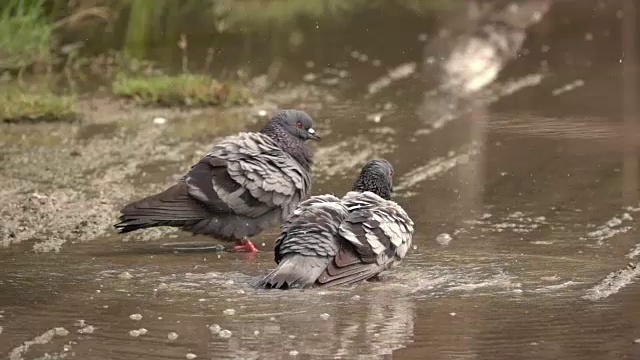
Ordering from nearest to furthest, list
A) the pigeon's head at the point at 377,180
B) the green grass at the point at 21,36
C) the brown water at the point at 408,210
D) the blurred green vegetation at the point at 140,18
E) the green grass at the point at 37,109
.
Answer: the brown water at the point at 408,210 < the pigeon's head at the point at 377,180 < the green grass at the point at 37,109 < the green grass at the point at 21,36 < the blurred green vegetation at the point at 140,18

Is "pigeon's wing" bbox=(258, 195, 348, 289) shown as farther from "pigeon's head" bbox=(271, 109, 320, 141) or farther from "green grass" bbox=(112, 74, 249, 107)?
"green grass" bbox=(112, 74, 249, 107)

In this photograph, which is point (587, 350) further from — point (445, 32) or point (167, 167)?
point (445, 32)

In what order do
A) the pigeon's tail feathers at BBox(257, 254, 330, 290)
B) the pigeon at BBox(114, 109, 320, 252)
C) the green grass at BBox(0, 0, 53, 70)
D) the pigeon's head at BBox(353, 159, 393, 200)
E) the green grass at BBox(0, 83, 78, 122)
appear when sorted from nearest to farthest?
the pigeon's tail feathers at BBox(257, 254, 330, 290)
the pigeon's head at BBox(353, 159, 393, 200)
the pigeon at BBox(114, 109, 320, 252)
the green grass at BBox(0, 83, 78, 122)
the green grass at BBox(0, 0, 53, 70)

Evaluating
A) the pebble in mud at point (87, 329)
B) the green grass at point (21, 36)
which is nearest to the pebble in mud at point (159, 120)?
the green grass at point (21, 36)

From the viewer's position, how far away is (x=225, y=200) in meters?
7.26

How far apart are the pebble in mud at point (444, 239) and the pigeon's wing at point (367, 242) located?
69cm

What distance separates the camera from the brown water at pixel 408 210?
545 centimetres

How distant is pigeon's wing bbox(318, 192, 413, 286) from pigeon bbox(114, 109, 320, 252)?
0.71m

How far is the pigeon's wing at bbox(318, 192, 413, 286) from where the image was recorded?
629 cm

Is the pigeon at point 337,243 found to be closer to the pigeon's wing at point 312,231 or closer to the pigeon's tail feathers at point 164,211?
the pigeon's wing at point 312,231

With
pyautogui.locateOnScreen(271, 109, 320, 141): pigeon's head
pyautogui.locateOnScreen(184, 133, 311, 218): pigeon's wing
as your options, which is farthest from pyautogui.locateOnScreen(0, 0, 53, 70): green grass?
pyautogui.locateOnScreen(184, 133, 311, 218): pigeon's wing

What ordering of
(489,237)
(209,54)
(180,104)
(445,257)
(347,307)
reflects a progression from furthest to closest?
(209,54) → (180,104) → (489,237) → (445,257) → (347,307)

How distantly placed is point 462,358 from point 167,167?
4.51 meters

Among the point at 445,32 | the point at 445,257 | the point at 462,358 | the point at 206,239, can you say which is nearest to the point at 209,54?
the point at 445,32
